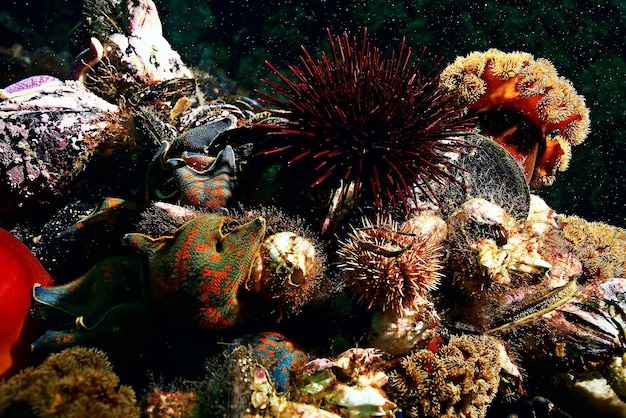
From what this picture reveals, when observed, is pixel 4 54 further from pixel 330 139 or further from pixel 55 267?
pixel 330 139

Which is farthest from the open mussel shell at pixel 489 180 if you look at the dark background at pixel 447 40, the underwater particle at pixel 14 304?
the dark background at pixel 447 40

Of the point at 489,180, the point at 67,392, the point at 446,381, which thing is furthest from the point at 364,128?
the point at 67,392

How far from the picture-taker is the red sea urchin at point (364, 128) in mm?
2158

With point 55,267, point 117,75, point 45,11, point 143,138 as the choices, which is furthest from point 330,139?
point 45,11

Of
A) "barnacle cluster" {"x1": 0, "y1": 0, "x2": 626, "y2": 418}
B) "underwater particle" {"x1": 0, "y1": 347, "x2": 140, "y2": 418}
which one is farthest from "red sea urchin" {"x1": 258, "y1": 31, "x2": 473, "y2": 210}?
"underwater particle" {"x1": 0, "y1": 347, "x2": 140, "y2": 418}

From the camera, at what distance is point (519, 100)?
3186mm

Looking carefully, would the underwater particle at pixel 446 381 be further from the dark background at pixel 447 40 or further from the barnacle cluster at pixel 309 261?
the dark background at pixel 447 40

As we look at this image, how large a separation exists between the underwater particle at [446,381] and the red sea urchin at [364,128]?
34.5 inches

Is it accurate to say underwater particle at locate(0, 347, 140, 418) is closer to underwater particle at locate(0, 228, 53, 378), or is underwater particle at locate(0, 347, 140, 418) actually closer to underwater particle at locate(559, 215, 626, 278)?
underwater particle at locate(0, 228, 53, 378)

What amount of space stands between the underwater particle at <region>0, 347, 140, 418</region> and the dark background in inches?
212

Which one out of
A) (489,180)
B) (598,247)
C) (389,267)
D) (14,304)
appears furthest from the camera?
(598,247)

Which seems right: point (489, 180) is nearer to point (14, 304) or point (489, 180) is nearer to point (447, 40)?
point (14, 304)

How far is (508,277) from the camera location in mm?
2127

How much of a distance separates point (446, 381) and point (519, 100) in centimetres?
246
